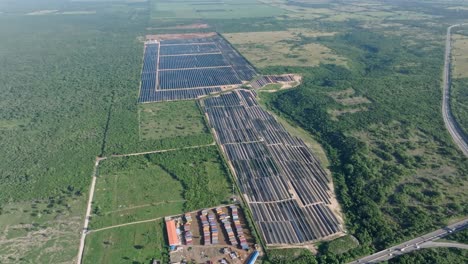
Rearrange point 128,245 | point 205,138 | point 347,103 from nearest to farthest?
point 128,245, point 205,138, point 347,103

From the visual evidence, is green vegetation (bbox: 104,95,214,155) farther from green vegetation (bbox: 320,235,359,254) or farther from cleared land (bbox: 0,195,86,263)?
green vegetation (bbox: 320,235,359,254)

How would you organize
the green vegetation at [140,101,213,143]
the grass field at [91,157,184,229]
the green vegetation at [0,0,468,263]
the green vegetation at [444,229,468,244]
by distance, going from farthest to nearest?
the green vegetation at [140,101,213,143] → the grass field at [91,157,184,229] → the green vegetation at [0,0,468,263] → the green vegetation at [444,229,468,244]

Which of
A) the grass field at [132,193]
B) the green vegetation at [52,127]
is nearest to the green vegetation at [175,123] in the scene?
the green vegetation at [52,127]

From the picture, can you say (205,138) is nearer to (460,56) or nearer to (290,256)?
(290,256)

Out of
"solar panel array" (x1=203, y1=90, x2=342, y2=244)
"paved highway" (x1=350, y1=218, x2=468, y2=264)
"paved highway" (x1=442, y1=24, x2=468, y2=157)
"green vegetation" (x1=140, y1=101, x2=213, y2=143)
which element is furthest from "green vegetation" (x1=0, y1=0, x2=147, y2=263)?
"paved highway" (x1=442, y1=24, x2=468, y2=157)

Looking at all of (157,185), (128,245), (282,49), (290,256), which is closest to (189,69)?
(282,49)
